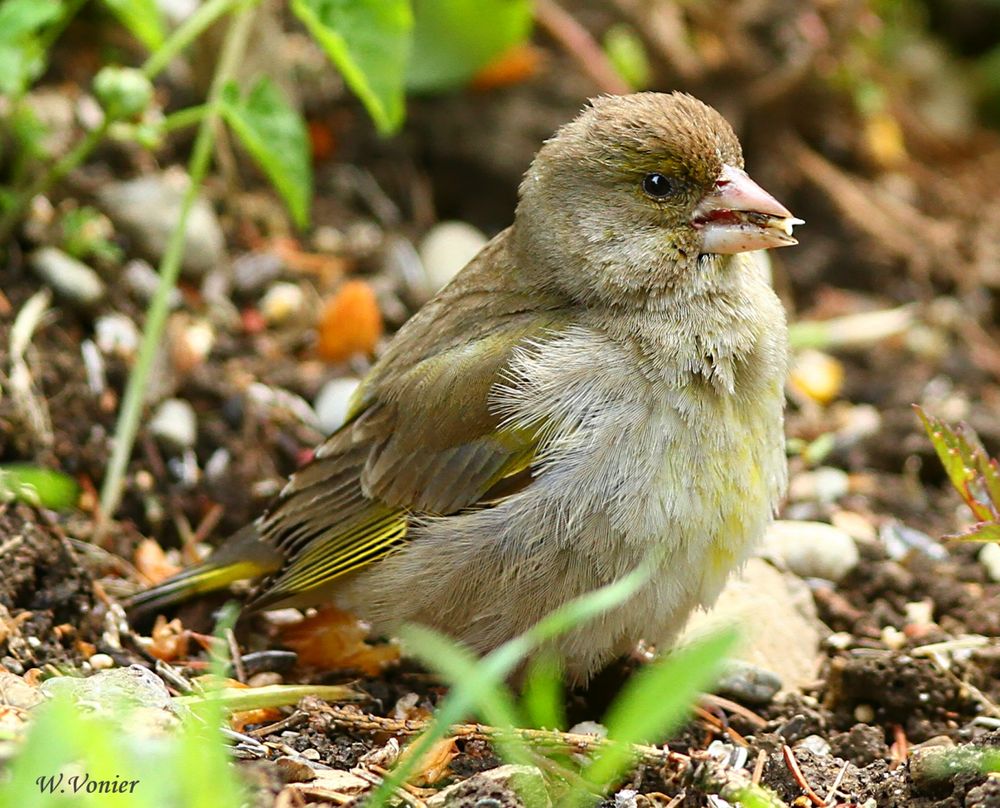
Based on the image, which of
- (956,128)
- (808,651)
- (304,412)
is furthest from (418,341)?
(956,128)

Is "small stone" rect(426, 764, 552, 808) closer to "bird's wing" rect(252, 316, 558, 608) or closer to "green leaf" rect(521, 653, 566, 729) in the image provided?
"green leaf" rect(521, 653, 566, 729)

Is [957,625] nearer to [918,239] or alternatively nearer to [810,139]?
[918,239]

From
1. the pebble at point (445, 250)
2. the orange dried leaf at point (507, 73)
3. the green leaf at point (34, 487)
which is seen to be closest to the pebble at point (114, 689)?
the green leaf at point (34, 487)

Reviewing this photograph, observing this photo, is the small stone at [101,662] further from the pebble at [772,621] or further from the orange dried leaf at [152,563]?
the pebble at [772,621]

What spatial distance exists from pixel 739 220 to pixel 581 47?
249cm

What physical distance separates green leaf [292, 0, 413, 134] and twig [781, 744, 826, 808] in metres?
2.25

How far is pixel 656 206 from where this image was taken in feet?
12.0

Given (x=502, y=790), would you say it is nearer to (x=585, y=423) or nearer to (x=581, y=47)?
(x=585, y=423)

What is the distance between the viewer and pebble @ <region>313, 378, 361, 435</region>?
4.80m

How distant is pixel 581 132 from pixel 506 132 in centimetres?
218

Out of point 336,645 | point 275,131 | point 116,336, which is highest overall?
point 275,131

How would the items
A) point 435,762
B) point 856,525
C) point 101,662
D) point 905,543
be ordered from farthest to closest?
point 856,525 < point 905,543 < point 101,662 < point 435,762

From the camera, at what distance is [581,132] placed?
380 cm

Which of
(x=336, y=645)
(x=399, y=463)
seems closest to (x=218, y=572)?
(x=336, y=645)
